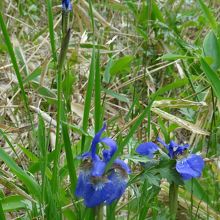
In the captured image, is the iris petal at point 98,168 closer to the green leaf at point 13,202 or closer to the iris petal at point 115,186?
the iris petal at point 115,186

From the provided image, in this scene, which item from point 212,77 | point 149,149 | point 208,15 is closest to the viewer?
point 149,149

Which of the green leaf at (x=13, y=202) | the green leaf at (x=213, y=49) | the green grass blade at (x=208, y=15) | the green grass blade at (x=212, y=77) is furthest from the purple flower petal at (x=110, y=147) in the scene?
the green grass blade at (x=208, y=15)

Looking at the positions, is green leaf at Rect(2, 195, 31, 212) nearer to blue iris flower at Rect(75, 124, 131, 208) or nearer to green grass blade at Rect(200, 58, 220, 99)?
blue iris flower at Rect(75, 124, 131, 208)

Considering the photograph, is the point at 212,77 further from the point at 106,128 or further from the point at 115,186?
the point at 115,186

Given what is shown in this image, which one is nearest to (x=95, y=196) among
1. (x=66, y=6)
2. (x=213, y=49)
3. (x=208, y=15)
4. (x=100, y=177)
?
(x=100, y=177)

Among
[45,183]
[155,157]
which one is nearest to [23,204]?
[45,183]

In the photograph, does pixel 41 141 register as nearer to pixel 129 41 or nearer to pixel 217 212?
pixel 217 212
